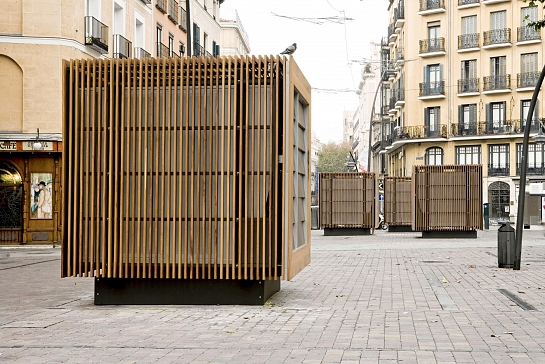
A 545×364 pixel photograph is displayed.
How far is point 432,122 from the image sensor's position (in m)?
64.2

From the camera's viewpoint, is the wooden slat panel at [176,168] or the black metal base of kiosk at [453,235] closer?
the wooden slat panel at [176,168]

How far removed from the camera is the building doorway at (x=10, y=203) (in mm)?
29344

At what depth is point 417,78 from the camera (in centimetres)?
6469

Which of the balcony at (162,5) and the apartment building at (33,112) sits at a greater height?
the balcony at (162,5)

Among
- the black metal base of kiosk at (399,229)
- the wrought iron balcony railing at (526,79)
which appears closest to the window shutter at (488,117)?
the wrought iron balcony railing at (526,79)

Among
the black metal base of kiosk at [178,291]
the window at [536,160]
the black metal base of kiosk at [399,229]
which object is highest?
the window at [536,160]

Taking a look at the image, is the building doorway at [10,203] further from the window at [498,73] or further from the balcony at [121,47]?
the window at [498,73]

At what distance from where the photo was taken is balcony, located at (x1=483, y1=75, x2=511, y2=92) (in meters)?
60.3

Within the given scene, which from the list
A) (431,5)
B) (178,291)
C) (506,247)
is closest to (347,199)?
(506,247)

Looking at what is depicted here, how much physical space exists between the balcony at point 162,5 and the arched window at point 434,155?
30058 millimetres

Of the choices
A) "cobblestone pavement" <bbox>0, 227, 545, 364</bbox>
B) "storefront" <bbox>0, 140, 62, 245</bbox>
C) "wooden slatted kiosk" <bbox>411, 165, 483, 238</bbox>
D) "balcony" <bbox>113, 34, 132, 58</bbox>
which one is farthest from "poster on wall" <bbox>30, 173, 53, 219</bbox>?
"cobblestone pavement" <bbox>0, 227, 545, 364</bbox>

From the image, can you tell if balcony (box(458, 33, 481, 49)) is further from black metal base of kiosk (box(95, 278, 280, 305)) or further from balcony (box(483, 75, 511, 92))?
black metal base of kiosk (box(95, 278, 280, 305))

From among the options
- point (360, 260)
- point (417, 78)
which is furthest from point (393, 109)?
point (360, 260)

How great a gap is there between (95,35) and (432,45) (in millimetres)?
38424
